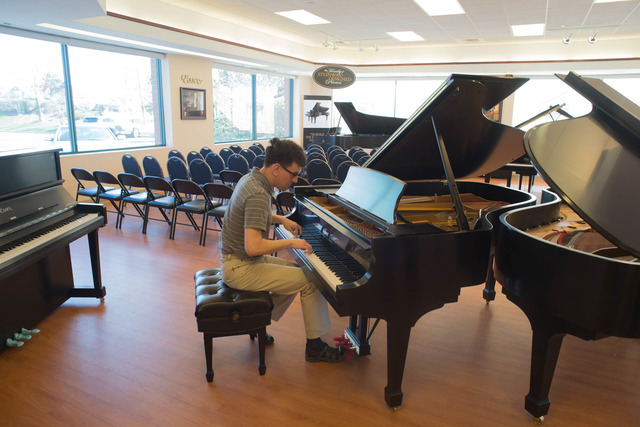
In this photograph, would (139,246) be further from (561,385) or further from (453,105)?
(561,385)

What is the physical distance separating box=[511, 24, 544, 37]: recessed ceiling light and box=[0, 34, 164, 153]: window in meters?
8.41

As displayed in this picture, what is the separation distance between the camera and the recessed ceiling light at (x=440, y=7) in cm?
738

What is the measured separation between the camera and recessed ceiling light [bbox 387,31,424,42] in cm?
1028

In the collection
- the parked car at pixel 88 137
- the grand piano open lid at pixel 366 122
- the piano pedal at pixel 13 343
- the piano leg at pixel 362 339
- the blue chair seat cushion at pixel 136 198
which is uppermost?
the grand piano open lid at pixel 366 122

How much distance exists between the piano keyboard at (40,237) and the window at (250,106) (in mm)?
8876

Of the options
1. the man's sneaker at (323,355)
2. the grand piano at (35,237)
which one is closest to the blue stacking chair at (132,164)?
the grand piano at (35,237)

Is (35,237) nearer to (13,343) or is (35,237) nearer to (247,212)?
(13,343)

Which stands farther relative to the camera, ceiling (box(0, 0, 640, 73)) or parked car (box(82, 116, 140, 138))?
parked car (box(82, 116, 140, 138))

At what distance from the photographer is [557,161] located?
2273 millimetres

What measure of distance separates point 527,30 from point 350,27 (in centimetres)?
414

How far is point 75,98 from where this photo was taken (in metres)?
7.80

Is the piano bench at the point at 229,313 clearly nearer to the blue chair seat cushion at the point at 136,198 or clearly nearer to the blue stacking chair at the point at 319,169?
the blue chair seat cushion at the point at 136,198

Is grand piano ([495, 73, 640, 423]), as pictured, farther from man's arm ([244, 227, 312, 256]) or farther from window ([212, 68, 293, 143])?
window ([212, 68, 293, 143])

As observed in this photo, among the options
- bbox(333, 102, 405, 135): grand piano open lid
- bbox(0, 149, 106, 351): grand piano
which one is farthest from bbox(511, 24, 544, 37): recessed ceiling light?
bbox(0, 149, 106, 351): grand piano
